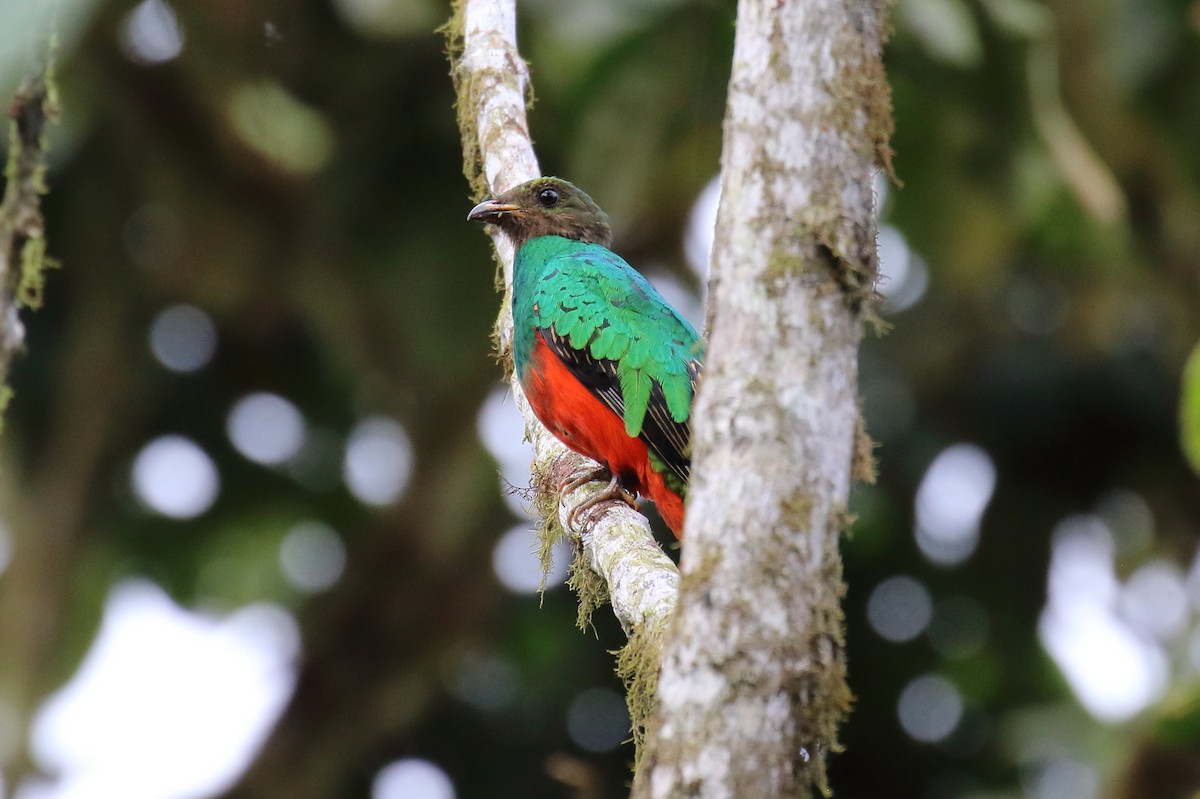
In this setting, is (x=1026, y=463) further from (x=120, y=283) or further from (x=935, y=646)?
(x=120, y=283)

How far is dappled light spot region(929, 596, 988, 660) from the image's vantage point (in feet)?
32.1

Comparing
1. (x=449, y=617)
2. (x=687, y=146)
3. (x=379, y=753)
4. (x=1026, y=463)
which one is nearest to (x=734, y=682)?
(x=687, y=146)

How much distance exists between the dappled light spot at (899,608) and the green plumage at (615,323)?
185 inches

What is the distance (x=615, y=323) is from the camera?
5.45m

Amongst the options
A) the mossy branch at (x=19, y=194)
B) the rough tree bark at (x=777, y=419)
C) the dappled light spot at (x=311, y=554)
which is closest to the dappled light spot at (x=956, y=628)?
the dappled light spot at (x=311, y=554)

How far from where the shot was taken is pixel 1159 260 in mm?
9492

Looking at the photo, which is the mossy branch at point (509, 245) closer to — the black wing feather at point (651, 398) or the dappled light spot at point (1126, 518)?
the black wing feather at point (651, 398)

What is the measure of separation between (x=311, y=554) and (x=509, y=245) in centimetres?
496

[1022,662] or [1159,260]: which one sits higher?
[1159,260]

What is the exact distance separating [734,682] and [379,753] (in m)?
7.36

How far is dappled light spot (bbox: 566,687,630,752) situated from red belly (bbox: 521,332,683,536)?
14.8ft

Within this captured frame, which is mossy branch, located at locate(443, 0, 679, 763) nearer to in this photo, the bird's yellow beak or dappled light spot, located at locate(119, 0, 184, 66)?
the bird's yellow beak

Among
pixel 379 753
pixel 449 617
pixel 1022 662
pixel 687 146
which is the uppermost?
pixel 687 146

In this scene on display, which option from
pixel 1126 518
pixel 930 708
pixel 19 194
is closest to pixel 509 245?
pixel 19 194
